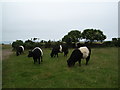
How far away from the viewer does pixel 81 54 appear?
33.9 ft

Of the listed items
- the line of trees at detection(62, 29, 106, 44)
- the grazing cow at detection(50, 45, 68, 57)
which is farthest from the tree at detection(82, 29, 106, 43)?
the grazing cow at detection(50, 45, 68, 57)

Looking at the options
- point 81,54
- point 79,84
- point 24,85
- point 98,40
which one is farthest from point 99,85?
point 98,40

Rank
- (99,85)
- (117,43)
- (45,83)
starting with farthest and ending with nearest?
1. (117,43)
2. (45,83)
3. (99,85)

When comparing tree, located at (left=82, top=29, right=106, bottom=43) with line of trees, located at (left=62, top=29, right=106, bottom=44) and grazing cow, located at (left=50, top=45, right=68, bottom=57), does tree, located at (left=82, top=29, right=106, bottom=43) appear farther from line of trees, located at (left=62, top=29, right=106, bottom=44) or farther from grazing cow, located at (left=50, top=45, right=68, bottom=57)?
grazing cow, located at (left=50, top=45, right=68, bottom=57)

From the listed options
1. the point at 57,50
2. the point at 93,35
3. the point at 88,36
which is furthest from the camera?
the point at 88,36

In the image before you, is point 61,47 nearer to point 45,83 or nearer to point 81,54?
point 81,54

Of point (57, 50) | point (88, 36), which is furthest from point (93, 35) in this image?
point (57, 50)

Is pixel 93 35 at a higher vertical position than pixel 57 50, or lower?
higher

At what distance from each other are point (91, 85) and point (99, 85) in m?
0.31

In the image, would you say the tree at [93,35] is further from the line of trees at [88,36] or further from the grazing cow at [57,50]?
the grazing cow at [57,50]

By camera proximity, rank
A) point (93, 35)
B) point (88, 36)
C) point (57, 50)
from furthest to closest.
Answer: point (88, 36) → point (93, 35) → point (57, 50)

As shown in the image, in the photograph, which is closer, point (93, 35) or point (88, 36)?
point (93, 35)

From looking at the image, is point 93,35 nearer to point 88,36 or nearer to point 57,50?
point 88,36

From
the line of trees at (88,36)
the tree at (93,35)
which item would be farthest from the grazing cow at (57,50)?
the tree at (93,35)
